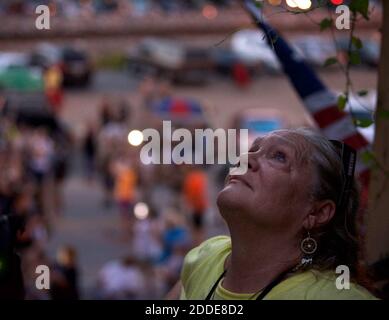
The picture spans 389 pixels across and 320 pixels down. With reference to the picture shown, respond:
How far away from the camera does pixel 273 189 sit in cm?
240

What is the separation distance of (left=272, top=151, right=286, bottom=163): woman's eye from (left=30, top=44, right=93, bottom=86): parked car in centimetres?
2295

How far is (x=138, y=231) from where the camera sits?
11805 mm

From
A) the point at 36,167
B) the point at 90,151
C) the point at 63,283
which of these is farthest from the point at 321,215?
the point at 90,151

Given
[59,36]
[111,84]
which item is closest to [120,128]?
[59,36]

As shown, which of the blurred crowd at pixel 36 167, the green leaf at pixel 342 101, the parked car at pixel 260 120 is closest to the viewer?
the green leaf at pixel 342 101

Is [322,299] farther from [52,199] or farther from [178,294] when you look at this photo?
[52,199]

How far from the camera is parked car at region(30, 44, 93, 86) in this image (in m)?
25.3

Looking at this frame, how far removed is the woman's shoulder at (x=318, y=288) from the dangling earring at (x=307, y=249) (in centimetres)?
4

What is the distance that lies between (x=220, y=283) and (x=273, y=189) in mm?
285

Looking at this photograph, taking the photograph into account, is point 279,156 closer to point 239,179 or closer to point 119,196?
point 239,179

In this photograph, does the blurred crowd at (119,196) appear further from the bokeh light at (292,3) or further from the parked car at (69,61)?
the parked car at (69,61)

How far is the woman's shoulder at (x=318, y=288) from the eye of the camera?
87.0 inches

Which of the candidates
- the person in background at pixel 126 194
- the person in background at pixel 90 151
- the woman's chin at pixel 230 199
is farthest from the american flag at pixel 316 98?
the person in background at pixel 90 151
